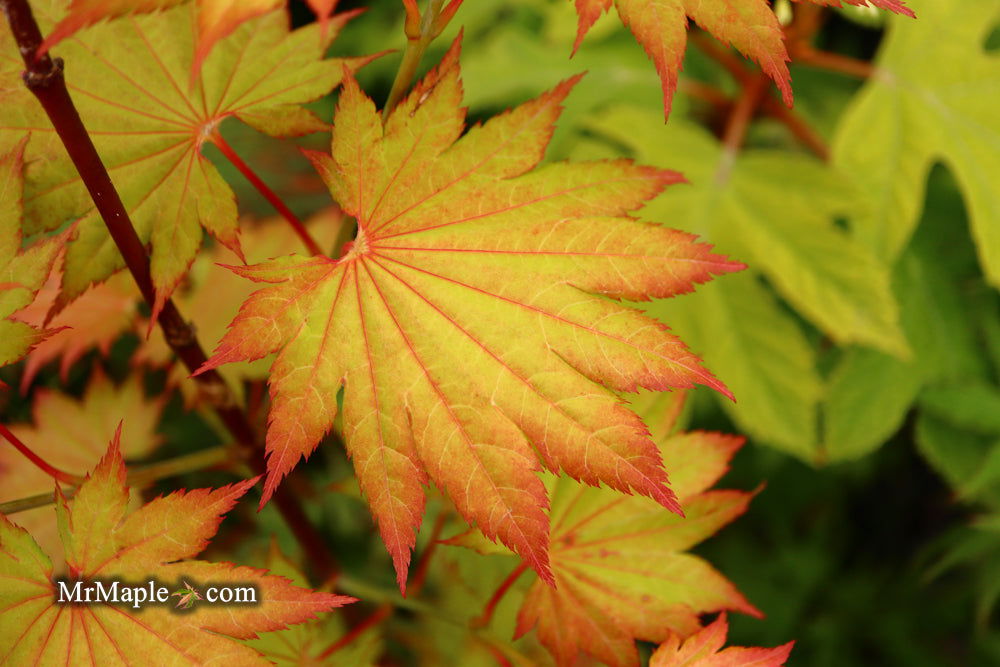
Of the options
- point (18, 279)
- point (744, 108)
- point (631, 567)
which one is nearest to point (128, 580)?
point (18, 279)

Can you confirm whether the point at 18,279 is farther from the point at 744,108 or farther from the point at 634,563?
the point at 744,108

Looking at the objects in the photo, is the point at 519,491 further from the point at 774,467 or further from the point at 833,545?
the point at 833,545

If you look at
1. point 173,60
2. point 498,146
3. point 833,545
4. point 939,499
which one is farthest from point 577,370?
point 939,499

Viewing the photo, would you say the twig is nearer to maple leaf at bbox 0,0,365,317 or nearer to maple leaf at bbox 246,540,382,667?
maple leaf at bbox 246,540,382,667

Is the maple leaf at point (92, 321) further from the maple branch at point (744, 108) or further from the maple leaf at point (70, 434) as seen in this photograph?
the maple branch at point (744, 108)

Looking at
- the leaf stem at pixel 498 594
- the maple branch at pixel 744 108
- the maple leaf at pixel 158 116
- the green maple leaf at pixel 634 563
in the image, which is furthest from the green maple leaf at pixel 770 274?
the maple leaf at pixel 158 116

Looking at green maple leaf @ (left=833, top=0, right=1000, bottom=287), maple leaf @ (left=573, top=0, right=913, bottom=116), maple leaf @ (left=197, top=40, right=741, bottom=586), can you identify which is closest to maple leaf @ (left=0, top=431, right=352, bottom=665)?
maple leaf @ (left=197, top=40, right=741, bottom=586)
